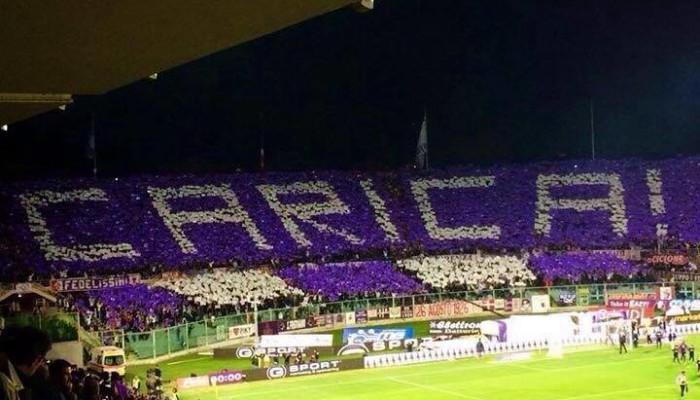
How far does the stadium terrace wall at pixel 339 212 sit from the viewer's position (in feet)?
161

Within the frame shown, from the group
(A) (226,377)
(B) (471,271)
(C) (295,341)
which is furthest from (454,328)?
(B) (471,271)

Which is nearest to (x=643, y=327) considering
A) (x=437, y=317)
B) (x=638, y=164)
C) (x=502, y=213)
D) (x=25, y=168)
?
(x=437, y=317)

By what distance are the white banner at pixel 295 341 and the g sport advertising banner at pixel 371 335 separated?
34.9 inches

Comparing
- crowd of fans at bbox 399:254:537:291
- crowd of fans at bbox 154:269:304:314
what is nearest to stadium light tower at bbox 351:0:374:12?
crowd of fans at bbox 154:269:304:314

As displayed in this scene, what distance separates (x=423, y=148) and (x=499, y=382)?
107 ft

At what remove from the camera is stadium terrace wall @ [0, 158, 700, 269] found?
4919 cm

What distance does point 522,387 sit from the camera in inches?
1326

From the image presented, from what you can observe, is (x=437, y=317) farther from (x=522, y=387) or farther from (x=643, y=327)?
(x=522, y=387)

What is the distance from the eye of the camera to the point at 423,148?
2574 inches

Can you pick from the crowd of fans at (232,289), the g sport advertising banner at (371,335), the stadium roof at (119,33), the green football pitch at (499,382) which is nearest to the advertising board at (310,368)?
the green football pitch at (499,382)

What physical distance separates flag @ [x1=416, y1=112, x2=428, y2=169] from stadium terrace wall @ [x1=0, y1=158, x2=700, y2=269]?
1.64 meters

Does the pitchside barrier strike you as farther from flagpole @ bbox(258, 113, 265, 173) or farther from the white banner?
flagpole @ bbox(258, 113, 265, 173)

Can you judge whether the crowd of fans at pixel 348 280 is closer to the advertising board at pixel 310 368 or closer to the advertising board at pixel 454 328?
the advertising board at pixel 454 328

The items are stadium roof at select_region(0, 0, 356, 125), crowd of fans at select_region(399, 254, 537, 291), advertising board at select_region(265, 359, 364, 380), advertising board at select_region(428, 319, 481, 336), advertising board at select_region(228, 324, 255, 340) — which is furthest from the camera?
crowd of fans at select_region(399, 254, 537, 291)
